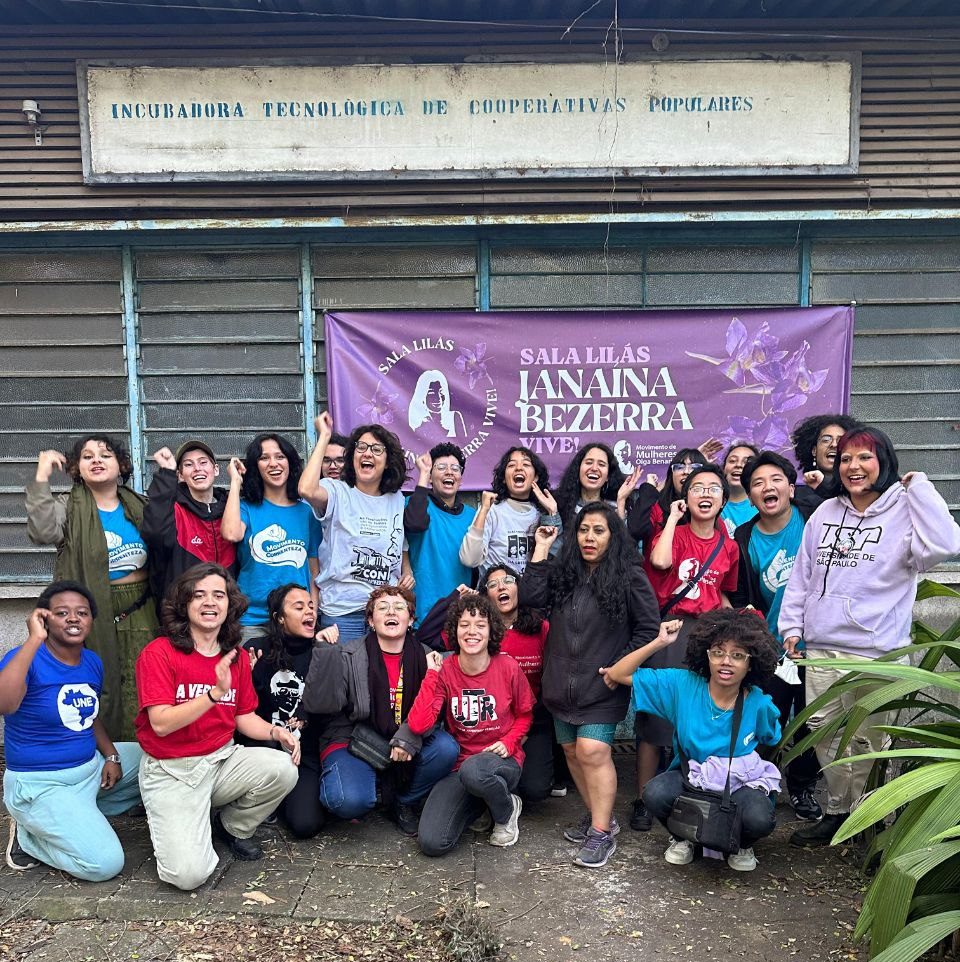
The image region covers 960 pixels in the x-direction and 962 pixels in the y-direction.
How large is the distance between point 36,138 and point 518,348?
10.7 feet

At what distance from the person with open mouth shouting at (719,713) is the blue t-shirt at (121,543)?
2.36m

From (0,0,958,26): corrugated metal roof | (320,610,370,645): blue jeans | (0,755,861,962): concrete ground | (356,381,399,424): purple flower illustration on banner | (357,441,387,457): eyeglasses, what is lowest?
(0,755,861,962): concrete ground

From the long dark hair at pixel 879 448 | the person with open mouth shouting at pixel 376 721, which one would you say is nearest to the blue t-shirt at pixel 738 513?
the long dark hair at pixel 879 448

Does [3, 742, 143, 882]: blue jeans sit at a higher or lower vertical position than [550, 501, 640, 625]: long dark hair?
lower

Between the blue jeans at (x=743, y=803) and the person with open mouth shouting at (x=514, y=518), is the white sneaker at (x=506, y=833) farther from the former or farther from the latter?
the person with open mouth shouting at (x=514, y=518)

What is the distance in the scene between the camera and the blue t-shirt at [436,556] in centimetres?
484

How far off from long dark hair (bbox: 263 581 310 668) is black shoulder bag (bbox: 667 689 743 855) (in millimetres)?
1910

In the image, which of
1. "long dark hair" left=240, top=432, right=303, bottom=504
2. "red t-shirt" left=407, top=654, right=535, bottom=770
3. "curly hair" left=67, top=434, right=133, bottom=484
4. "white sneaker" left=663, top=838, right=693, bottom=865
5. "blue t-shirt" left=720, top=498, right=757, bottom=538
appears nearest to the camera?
"white sneaker" left=663, top=838, right=693, bottom=865

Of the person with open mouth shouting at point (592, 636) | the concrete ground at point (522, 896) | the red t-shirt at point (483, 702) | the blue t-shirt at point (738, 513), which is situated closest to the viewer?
the concrete ground at point (522, 896)

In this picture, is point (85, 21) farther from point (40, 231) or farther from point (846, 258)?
point (846, 258)

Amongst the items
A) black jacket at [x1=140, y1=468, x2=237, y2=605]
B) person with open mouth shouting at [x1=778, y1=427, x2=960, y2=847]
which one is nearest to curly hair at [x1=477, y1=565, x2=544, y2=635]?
person with open mouth shouting at [x1=778, y1=427, x2=960, y2=847]

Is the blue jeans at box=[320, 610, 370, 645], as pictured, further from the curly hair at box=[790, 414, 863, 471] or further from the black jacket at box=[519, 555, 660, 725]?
the curly hair at box=[790, 414, 863, 471]

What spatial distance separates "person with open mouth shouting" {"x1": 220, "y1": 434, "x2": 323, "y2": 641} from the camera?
4.49 m

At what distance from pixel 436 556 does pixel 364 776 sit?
1.19m
